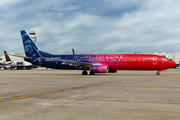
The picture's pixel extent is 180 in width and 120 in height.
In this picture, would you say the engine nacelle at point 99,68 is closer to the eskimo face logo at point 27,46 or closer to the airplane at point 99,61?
the airplane at point 99,61

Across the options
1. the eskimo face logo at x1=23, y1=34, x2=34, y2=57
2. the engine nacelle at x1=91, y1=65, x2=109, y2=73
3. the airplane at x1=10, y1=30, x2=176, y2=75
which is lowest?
the engine nacelle at x1=91, y1=65, x2=109, y2=73

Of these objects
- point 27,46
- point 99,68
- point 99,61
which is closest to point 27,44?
point 27,46

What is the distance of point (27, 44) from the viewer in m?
42.5

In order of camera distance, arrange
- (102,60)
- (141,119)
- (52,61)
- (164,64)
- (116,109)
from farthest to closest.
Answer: (52,61), (102,60), (164,64), (116,109), (141,119)

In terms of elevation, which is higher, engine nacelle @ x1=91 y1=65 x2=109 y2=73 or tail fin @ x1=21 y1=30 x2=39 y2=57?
tail fin @ x1=21 y1=30 x2=39 y2=57

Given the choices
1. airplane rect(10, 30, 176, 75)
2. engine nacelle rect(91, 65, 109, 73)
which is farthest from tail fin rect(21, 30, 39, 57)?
engine nacelle rect(91, 65, 109, 73)

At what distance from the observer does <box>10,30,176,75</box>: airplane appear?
33.0 meters

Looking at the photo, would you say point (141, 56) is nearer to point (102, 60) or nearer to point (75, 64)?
point (102, 60)

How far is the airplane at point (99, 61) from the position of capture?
3300 centimetres

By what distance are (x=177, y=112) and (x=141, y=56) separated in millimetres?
27910

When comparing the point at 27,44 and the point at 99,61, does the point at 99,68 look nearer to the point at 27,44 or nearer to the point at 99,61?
the point at 99,61

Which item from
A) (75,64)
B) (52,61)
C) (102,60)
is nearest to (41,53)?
(52,61)

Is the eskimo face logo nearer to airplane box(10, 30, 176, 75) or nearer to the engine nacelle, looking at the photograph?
airplane box(10, 30, 176, 75)

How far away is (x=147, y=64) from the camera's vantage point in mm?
33094
